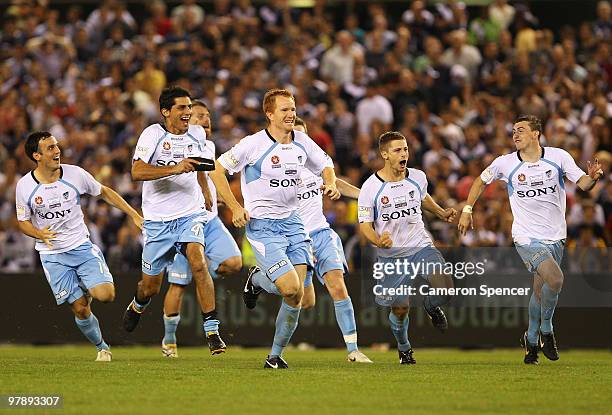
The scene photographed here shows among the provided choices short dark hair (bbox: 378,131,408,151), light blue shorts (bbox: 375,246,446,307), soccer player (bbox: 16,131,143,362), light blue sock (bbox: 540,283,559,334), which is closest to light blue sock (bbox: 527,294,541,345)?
light blue sock (bbox: 540,283,559,334)

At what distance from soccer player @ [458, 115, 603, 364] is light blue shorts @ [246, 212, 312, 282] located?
2.02 m

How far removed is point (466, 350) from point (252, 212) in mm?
7094

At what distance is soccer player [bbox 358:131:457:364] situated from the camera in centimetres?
1371

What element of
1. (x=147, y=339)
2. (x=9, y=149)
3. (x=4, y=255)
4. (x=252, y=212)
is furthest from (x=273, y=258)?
(x=9, y=149)

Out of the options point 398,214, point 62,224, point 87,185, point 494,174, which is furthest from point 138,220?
point 494,174

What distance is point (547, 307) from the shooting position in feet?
44.5

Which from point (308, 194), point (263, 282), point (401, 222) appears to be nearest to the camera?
point (263, 282)

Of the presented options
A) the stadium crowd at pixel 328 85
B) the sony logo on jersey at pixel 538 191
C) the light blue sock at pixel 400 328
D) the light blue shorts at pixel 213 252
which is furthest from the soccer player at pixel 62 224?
the stadium crowd at pixel 328 85

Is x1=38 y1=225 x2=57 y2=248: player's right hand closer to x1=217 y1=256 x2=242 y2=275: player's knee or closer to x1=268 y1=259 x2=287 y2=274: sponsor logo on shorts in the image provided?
x1=217 y1=256 x2=242 y2=275: player's knee

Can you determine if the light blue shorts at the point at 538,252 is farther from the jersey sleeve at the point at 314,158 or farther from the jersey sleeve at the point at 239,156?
the jersey sleeve at the point at 239,156

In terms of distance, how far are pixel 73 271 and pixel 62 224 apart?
1.87 ft

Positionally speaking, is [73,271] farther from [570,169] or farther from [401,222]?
[570,169]

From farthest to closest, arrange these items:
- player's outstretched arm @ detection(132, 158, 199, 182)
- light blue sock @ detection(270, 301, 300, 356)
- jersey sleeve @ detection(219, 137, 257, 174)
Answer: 1. player's outstretched arm @ detection(132, 158, 199, 182)
2. jersey sleeve @ detection(219, 137, 257, 174)
3. light blue sock @ detection(270, 301, 300, 356)

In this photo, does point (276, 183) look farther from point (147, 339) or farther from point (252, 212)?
point (147, 339)
